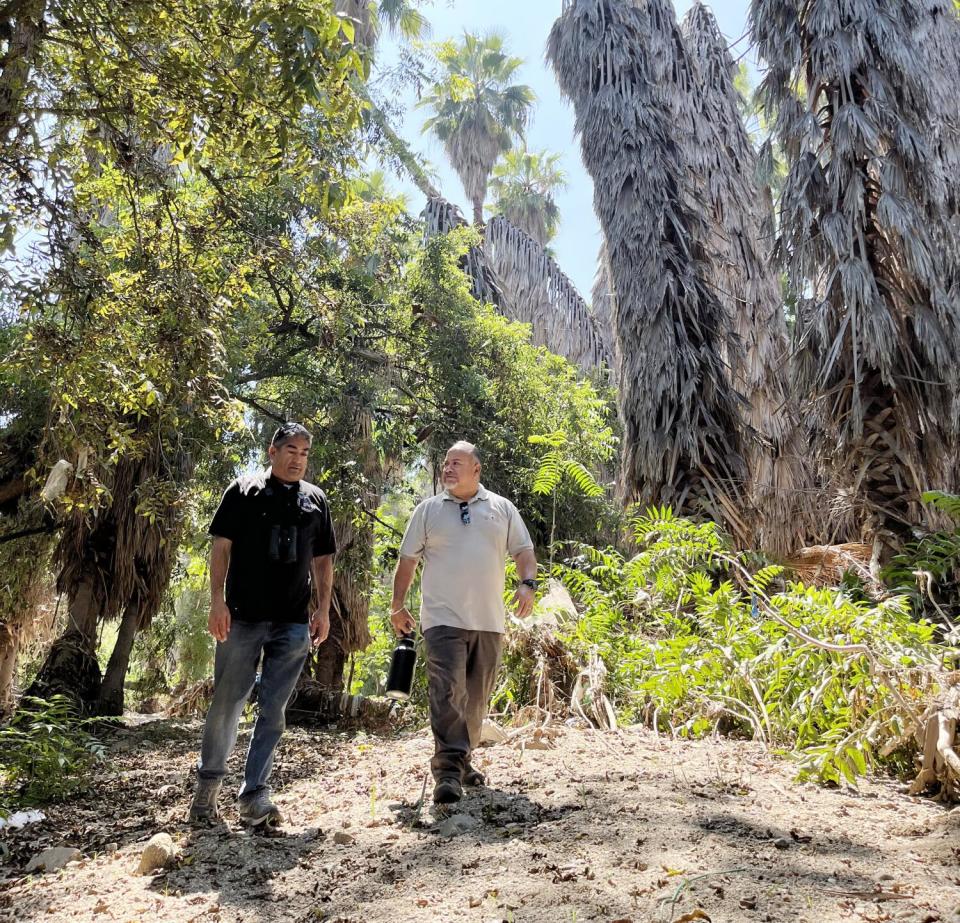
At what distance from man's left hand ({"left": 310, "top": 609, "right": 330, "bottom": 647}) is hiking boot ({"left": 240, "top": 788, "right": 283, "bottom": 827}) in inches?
28.8

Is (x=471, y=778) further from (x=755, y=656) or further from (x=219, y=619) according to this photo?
(x=755, y=656)

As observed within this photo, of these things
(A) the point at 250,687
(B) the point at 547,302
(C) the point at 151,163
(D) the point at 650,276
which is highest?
(B) the point at 547,302

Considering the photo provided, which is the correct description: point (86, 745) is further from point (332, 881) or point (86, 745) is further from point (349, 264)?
point (349, 264)

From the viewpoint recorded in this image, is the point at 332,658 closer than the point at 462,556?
No

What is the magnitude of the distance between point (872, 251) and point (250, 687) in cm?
658

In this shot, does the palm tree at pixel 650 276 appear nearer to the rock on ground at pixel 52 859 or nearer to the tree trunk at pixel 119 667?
the tree trunk at pixel 119 667

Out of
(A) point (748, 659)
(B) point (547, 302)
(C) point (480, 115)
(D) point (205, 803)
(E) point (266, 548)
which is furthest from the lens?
(C) point (480, 115)

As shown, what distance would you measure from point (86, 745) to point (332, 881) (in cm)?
325

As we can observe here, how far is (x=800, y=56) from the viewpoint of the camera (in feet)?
26.9

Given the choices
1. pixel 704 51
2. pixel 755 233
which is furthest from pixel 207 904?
pixel 704 51

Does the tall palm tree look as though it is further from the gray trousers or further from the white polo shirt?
the gray trousers

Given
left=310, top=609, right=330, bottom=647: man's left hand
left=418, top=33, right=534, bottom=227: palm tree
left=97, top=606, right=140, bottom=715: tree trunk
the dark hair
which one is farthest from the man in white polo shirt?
left=418, top=33, right=534, bottom=227: palm tree

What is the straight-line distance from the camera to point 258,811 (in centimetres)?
373

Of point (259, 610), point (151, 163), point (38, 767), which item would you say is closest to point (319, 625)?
point (259, 610)
